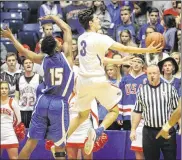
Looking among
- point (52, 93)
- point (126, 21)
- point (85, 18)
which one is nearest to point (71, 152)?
point (52, 93)

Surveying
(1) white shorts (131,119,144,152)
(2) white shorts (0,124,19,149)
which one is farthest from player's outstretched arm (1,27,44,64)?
(1) white shorts (131,119,144,152)

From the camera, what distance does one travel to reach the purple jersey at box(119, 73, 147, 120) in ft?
36.5

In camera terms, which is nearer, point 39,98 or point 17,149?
point 39,98

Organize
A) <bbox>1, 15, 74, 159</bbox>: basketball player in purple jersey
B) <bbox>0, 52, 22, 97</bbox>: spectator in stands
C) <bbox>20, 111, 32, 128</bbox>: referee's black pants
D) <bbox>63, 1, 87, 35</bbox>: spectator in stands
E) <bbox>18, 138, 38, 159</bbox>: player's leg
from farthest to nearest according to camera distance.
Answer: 1. <bbox>63, 1, 87, 35</bbox>: spectator in stands
2. <bbox>0, 52, 22, 97</bbox>: spectator in stands
3. <bbox>20, 111, 32, 128</bbox>: referee's black pants
4. <bbox>18, 138, 38, 159</bbox>: player's leg
5. <bbox>1, 15, 74, 159</bbox>: basketball player in purple jersey

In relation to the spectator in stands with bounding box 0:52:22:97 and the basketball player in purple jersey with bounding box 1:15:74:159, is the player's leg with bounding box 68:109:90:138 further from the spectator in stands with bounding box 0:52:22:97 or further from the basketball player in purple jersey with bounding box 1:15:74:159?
the spectator in stands with bounding box 0:52:22:97

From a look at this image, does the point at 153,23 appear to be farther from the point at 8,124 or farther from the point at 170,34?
the point at 8,124

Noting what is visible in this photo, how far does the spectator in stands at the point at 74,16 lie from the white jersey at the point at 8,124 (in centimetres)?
327

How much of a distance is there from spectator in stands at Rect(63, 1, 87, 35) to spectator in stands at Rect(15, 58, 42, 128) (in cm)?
278

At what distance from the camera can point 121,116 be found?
11336 mm

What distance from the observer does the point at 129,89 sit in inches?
439

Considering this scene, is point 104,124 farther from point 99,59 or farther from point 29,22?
point 29,22

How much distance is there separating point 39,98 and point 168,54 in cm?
316

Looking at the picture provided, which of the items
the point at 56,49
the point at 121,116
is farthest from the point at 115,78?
the point at 56,49

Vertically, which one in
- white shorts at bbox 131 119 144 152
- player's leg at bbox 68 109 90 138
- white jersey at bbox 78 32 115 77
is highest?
white jersey at bbox 78 32 115 77
